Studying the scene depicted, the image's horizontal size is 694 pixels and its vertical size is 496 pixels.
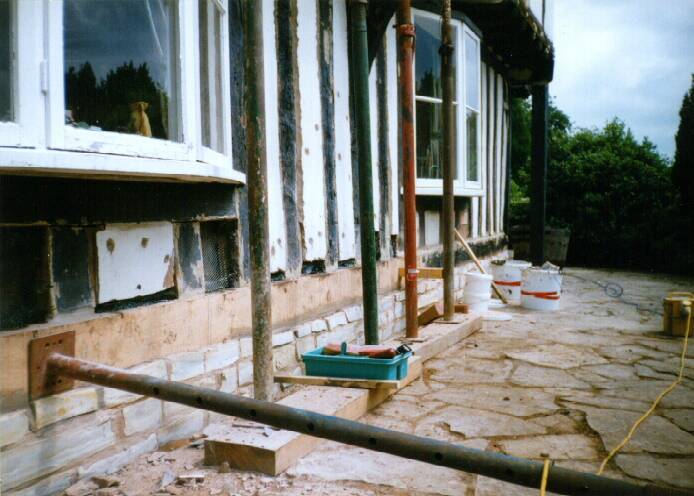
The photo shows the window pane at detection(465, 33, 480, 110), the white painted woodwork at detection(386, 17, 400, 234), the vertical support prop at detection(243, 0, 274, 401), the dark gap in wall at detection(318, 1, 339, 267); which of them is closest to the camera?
the vertical support prop at detection(243, 0, 274, 401)

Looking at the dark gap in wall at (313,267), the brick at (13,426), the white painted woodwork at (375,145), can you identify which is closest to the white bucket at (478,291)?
the white painted woodwork at (375,145)

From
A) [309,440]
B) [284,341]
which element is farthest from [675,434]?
[284,341]

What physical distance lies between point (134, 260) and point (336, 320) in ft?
6.37

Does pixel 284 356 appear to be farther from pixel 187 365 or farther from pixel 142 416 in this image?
pixel 142 416

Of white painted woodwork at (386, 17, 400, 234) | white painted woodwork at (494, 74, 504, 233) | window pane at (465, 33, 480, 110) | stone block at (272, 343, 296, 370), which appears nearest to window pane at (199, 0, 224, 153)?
stone block at (272, 343, 296, 370)

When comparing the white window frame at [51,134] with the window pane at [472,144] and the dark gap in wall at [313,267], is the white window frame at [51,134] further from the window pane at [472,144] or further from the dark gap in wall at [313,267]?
the window pane at [472,144]

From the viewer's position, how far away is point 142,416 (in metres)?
2.43

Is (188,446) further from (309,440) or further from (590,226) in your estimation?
(590,226)

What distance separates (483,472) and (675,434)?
2029 mm

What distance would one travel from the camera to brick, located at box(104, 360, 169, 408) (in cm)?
228

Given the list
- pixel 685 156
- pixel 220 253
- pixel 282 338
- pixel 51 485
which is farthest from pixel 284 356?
pixel 685 156

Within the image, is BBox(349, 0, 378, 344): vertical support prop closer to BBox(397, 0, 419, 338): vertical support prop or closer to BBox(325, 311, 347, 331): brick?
BBox(325, 311, 347, 331): brick

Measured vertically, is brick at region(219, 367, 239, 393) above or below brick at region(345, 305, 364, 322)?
below

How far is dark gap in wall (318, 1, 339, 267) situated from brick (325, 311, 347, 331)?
0.38 m
